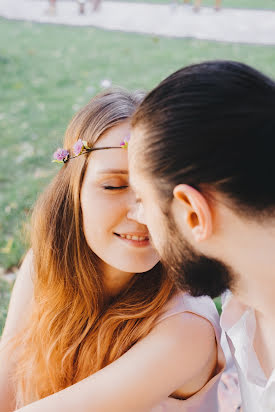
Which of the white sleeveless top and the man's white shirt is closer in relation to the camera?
the man's white shirt

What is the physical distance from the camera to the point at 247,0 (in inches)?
621

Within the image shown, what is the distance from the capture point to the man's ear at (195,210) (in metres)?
1.23

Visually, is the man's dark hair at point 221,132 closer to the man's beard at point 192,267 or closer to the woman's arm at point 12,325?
the man's beard at point 192,267

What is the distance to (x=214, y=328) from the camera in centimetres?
185

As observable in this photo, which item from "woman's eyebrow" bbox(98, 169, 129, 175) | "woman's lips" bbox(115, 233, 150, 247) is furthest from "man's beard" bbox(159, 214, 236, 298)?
"woman's eyebrow" bbox(98, 169, 129, 175)

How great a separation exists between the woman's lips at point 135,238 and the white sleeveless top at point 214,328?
0.90 ft

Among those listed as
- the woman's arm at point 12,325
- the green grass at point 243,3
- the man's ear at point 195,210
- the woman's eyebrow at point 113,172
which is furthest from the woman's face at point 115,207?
the green grass at point 243,3

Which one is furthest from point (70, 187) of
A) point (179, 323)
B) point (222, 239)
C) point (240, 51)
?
point (240, 51)

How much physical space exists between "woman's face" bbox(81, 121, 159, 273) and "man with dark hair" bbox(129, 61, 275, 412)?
1.08ft

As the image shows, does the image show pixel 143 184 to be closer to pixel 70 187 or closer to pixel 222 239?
pixel 222 239

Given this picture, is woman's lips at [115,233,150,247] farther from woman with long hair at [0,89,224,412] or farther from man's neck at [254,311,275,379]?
man's neck at [254,311,275,379]

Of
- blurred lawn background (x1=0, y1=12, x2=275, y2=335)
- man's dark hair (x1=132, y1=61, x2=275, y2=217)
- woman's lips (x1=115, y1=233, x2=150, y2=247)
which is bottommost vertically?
woman's lips (x1=115, y1=233, x2=150, y2=247)

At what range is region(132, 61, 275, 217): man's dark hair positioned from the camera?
1171 millimetres

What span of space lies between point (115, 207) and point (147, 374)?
62 centimetres
